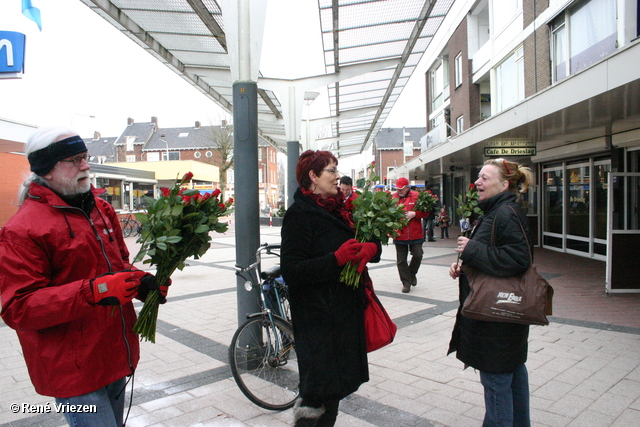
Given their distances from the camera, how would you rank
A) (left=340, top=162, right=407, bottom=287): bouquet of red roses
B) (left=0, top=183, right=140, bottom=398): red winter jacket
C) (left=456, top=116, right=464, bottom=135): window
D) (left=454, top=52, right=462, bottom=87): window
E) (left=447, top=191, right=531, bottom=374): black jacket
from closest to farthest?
(left=0, top=183, right=140, bottom=398): red winter jacket < (left=447, top=191, right=531, bottom=374): black jacket < (left=340, top=162, right=407, bottom=287): bouquet of red roses < (left=456, top=116, right=464, bottom=135): window < (left=454, top=52, right=462, bottom=87): window

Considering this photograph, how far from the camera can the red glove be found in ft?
8.11

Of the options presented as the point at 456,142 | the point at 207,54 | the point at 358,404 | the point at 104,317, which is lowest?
the point at 358,404

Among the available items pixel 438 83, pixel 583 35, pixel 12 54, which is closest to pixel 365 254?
pixel 12 54

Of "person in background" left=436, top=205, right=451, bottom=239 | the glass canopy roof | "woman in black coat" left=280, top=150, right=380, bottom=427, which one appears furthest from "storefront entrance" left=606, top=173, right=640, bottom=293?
"person in background" left=436, top=205, right=451, bottom=239

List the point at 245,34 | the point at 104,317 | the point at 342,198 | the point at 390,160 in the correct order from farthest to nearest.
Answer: the point at 390,160
the point at 245,34
the point at 342,198
the point at 104,317

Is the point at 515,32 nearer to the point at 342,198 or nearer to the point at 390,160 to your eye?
the point at 342,198

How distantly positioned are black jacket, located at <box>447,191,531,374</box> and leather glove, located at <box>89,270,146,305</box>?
1.71 metres

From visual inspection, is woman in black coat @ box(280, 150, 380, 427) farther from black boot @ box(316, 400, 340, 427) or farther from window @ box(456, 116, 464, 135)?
window @ box(456, 116, 464, 135)

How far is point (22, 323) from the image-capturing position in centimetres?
169

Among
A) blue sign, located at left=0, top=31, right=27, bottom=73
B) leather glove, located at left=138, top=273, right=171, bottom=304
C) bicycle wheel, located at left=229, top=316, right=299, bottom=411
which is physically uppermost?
blue sign, located at left=0, top=31, right=27, bottom=73

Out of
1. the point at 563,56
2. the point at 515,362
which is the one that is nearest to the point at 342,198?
the point at 515,362

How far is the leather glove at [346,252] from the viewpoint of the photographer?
2.41m

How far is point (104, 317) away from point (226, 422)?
1.70 m

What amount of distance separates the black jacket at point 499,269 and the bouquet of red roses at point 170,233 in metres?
1.47
